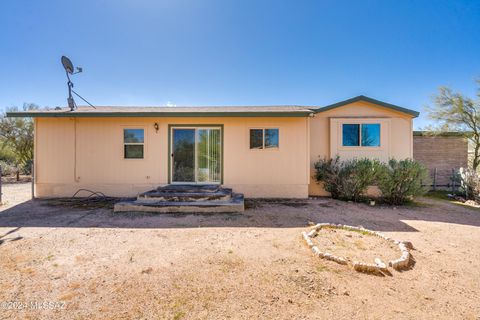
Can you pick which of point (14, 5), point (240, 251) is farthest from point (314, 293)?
point (14, 5)

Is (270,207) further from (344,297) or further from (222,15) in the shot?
(222,15)

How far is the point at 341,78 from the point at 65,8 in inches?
516

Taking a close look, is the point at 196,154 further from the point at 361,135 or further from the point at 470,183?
the point at 470,183

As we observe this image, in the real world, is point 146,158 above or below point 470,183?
above

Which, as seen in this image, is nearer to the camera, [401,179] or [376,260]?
[376,260]

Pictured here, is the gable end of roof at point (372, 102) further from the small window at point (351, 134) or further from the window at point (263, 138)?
the window at point (263, 138)

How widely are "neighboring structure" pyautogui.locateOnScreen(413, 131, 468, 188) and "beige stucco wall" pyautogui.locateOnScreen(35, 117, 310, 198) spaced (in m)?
7.04

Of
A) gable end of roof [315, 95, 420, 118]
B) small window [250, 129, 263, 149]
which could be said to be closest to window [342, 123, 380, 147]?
gable end of roof [315, 95, 420, 118]

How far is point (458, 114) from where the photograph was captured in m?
10.1

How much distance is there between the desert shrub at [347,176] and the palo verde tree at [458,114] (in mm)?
6689

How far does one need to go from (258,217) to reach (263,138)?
3.06 m

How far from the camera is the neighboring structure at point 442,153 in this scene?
→ 32.6 feet

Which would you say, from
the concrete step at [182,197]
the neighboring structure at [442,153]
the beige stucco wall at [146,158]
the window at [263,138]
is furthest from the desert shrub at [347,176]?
the neighboring structure at [442,153]

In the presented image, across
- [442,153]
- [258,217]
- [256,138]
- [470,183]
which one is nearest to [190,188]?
[258,217]
